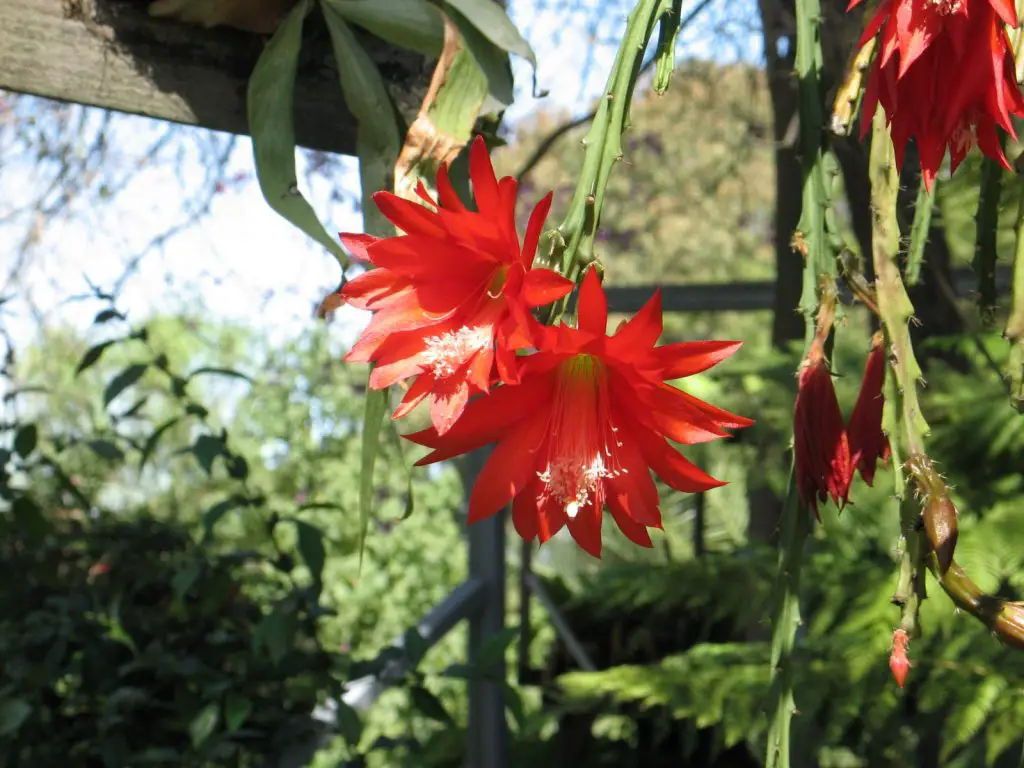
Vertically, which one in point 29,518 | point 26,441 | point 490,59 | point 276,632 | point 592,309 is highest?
point 490,59

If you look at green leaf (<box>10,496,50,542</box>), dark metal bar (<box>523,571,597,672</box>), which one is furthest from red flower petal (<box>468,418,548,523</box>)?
dark metal bar (<box>523,571,597,672</box>)

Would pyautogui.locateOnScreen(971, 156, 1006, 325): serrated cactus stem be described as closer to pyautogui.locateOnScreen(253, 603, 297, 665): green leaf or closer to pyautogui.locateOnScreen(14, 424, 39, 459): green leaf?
pyautogui.locateOnScreen(253, 603, 297, 665): green leaf

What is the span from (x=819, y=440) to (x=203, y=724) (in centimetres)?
98

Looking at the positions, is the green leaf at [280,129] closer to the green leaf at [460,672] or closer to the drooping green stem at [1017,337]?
the drooping green stem at [1017,337]

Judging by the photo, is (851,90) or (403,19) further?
(403,19)

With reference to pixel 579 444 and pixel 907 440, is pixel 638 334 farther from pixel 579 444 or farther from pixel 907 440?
pixel 907 440

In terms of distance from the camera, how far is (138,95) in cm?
93

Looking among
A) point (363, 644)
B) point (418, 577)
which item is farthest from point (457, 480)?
point (363, 644)

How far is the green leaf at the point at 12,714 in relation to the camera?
115 centimetres

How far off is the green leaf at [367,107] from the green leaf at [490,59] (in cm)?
9

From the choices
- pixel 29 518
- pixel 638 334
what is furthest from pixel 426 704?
pixel 638 334

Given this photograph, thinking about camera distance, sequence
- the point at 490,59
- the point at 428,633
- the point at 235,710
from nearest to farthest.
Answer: the point at 490,59 → the point at 235,710 → the point at 428,633

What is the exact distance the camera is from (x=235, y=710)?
4.15 feet

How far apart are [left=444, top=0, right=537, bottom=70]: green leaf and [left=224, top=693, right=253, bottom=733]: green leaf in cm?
84
